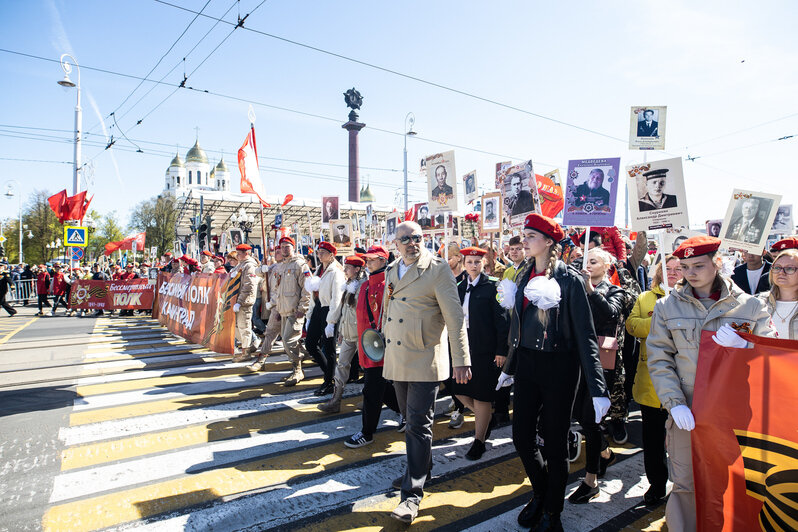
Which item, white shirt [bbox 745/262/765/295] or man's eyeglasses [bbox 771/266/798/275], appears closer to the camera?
man's eyeglasses [bbox 771/266/798/275]

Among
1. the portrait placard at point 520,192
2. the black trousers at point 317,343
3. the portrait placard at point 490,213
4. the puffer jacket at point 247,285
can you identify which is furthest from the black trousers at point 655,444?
the puffer jacket at point 247,285

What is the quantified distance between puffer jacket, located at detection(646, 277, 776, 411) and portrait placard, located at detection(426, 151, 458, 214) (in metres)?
5.07

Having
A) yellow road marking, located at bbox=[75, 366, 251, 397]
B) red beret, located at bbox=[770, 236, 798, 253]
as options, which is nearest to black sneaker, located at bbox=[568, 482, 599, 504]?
red beret, located at bbox=[770, 236, 798, 253]

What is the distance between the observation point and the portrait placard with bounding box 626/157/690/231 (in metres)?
4.57

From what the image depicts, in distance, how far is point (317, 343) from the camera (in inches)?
263

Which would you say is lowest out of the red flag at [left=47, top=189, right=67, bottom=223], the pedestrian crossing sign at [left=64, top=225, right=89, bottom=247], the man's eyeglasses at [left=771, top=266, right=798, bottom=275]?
the man's eyeglasses at [left=771, top=266, right=798, bottom=275]

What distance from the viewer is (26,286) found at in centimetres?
2453

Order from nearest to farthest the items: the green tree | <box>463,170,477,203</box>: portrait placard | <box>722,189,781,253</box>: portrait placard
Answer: <box>722,189,781,253</box>: portrait placard < <box>463,170,477,203</box>: portrait placard < the green tree

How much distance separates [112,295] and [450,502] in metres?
18.7

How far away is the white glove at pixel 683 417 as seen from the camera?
8.48 ft

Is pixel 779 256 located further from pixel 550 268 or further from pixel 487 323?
pixel 487 323

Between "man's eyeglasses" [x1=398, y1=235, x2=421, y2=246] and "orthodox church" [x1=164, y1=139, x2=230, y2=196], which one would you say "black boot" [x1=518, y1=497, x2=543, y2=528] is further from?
"orthodox church" [x1=164, y1=139, x2=230, y2=196]

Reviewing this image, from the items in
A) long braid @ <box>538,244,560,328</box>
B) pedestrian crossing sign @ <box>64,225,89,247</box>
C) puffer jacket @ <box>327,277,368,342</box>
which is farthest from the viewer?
pedestrian crossing sign @ <box>64,225,89,247</box>

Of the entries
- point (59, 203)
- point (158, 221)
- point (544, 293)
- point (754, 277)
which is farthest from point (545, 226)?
point (158, 221)
